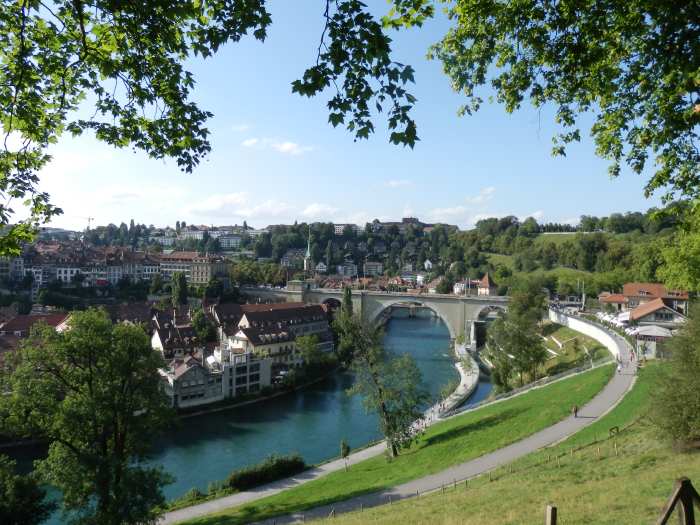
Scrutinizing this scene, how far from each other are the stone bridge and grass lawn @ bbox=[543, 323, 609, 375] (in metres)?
9.12

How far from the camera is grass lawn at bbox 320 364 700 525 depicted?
5559 millimetres

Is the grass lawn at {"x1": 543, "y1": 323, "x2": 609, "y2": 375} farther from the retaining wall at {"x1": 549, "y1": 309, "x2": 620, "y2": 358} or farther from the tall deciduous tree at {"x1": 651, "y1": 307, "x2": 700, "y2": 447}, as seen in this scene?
the tall deciduous tree at {"x1": 651, "y1": 307, "x2": 700, "y2": 447}

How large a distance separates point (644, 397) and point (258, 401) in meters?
→ 16.0

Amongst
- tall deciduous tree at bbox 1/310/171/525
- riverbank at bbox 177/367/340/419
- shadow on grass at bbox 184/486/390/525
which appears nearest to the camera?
tall deciduous tree at bbox 1/310/171/525

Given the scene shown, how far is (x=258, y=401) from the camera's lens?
955 inches

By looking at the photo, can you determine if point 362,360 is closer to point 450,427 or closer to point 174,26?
point 450,427

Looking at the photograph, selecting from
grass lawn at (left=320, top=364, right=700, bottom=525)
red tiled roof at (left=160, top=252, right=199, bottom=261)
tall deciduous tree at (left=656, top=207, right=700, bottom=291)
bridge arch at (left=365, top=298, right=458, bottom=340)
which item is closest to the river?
grass lawn at (left=320, top=364, right=700, bottom=525)

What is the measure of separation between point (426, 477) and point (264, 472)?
5.14 metres

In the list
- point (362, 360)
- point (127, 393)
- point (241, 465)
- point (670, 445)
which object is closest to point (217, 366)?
point (241, 465)

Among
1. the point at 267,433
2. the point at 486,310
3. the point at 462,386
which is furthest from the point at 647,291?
the point at 267,433

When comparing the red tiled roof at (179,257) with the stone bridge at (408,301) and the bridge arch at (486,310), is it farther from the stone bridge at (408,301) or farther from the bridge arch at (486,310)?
the bridge arch at (486,310)

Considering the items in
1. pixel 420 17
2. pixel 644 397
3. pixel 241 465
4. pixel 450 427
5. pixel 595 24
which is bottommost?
pixel 241 465

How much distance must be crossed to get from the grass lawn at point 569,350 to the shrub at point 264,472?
14559 millimetres

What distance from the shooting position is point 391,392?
15242mm
